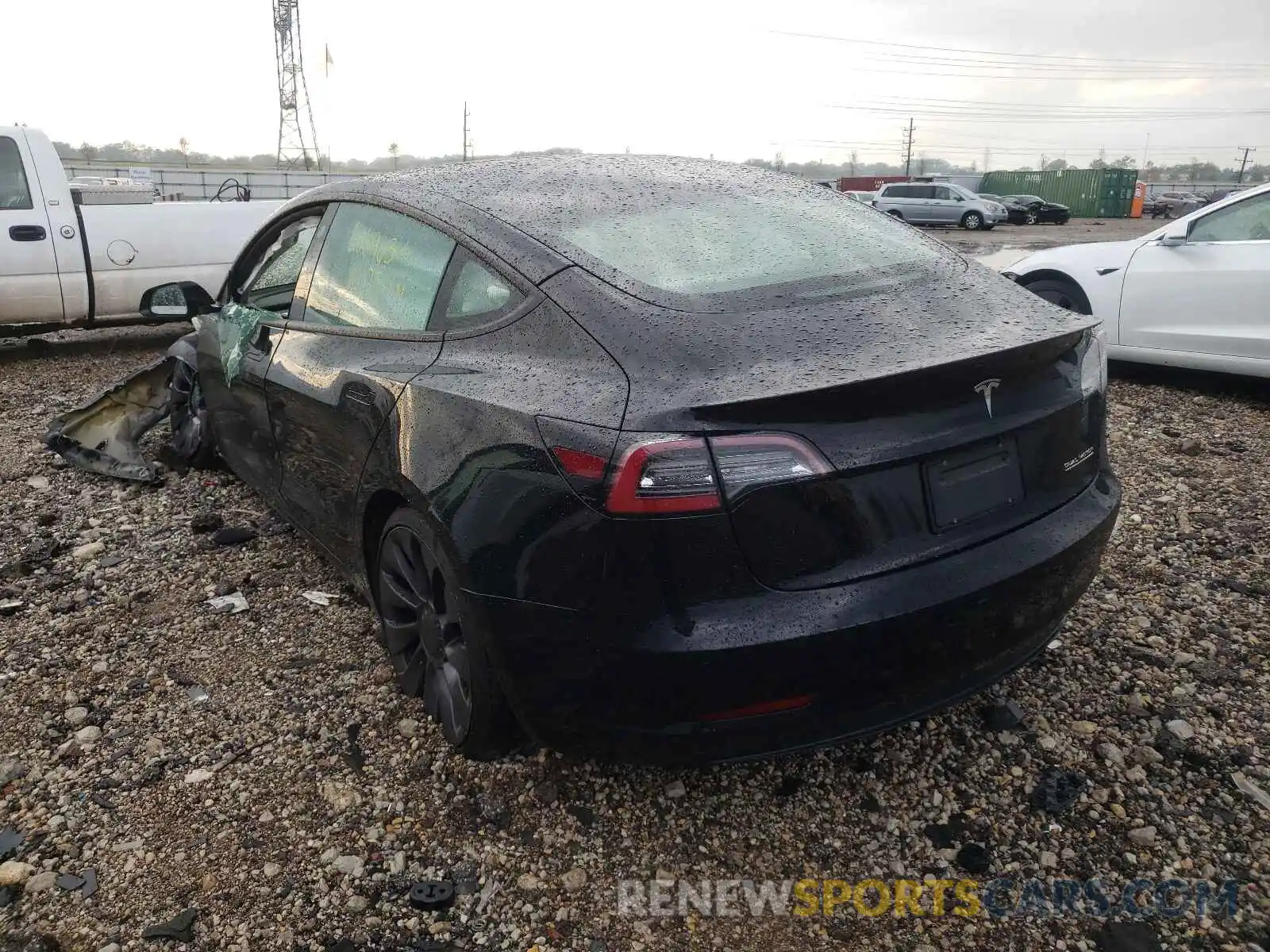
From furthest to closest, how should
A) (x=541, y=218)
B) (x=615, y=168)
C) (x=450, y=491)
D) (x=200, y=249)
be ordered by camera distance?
1. (x=200, y=249)
2. (x=615, y=168)
3. (x=541, y=218)
4. (x=450, y=491)

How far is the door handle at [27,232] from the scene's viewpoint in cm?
725

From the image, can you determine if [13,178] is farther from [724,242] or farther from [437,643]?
[724,242]

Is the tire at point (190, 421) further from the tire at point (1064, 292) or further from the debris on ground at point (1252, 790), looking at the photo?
the tire at point (1064, 292)

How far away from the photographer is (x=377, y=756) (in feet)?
8.68

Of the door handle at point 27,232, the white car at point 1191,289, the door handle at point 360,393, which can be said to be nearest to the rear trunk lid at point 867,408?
the door handle at point 360,393

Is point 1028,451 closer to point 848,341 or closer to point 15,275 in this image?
point 848,341

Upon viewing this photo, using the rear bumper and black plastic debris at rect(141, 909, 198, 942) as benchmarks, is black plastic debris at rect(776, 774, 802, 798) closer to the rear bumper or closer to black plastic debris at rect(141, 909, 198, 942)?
the rear bumper

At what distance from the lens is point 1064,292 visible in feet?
22.1

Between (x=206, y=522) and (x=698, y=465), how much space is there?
329 cm

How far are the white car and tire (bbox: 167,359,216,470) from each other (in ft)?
17.8

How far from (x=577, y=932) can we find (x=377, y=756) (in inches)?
34.7

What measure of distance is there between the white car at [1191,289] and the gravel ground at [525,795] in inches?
109

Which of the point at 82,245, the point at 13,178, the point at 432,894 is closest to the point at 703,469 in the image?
the point at 432,894

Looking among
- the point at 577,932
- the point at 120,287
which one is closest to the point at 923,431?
the point at 577,932
